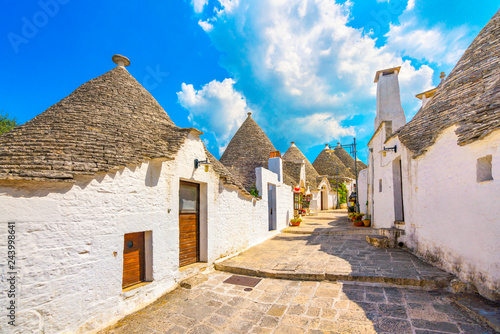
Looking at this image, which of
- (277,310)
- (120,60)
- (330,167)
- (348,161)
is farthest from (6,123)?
(348,161)

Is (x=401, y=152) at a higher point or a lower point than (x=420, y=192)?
higher

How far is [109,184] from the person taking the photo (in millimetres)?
3969

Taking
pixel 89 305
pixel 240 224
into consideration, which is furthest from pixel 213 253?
pixel 89 305

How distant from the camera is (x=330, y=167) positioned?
30688mm

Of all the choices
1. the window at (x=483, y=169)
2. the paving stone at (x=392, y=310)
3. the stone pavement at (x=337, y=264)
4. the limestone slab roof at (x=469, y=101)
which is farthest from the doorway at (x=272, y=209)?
the window at (x=483, y=169)

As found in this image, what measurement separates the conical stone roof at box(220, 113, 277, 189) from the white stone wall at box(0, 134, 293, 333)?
7.21m

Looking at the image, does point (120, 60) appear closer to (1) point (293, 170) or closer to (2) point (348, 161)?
(1) point (293, 170)

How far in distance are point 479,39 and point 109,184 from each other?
1053 centimetres

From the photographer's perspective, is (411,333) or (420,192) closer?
(411,333)

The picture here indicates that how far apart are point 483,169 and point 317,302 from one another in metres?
3.72

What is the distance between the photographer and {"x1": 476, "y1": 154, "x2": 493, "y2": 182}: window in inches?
170

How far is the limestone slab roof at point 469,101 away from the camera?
454 cm

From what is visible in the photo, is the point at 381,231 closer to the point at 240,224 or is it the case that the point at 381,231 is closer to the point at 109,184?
the point at 240,224

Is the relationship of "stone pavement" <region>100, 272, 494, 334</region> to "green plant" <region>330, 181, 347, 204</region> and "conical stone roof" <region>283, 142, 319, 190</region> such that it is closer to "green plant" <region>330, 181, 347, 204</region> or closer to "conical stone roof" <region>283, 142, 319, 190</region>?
"conical stone roof" <region>283, 142, 319, 190</region>
